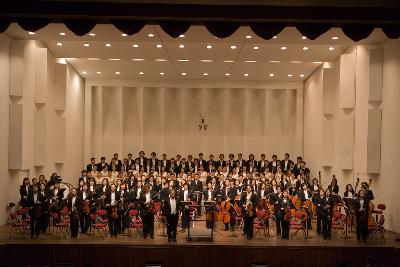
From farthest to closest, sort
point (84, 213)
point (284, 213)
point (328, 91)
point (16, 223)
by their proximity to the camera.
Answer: point (328, 91), point (84, 213), point (284, 213), point (16, 223)

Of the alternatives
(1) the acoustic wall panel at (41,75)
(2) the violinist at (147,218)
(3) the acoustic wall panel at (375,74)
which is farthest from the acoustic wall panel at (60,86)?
(3) the acoustic wall panel at (375,74)

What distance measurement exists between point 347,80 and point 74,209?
9464 mm

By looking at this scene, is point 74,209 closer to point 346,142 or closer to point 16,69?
point 16,69

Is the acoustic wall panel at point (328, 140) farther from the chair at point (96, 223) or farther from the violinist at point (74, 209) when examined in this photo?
the violinist at point (74, 209)

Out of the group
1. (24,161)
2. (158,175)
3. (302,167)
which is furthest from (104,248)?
(302,167)

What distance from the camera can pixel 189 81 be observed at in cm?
2172

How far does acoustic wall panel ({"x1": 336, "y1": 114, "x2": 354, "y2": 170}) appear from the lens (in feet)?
50.1

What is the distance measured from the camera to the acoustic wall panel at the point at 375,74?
14.0 m

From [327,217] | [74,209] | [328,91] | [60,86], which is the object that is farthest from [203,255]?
[60,86]

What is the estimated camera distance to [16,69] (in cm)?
1384

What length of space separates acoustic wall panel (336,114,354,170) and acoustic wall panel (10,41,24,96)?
1020cm

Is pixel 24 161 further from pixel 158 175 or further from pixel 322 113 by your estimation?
pixel 322 113

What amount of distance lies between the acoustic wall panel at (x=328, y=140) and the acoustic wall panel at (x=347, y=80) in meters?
2.20

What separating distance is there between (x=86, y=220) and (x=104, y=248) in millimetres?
2011
